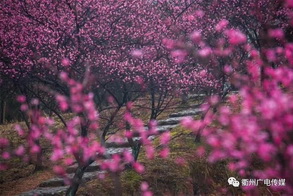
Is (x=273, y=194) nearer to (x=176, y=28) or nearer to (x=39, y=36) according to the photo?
(x=176, y=28)

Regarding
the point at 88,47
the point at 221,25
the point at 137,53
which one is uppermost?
the point at 221,25

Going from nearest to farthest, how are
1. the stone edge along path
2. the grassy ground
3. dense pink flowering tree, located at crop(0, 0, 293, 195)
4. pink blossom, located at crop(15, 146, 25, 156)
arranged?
dense pink flowering tree, located at crop(0, 0, 293, 195) → the stone edge along path → the grassy ground → pink blossom, located at crop(15, 146, 25, 156)

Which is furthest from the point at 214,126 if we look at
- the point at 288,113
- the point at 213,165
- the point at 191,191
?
the point at 288,113

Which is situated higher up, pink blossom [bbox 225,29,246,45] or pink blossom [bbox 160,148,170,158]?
pink blossom [bbox 225,29,246,45]

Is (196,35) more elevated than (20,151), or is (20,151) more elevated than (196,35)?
(196,35)

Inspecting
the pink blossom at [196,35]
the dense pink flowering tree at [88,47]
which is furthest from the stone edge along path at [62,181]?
the pink blossom at [196,35]

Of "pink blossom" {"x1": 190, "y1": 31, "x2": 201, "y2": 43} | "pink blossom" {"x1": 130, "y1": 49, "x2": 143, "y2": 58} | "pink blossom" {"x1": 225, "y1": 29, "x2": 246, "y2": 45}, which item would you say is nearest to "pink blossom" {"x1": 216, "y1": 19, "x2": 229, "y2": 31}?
"pink blossom" {"x1": 190, "y1": 31, "x2": 201, "y2": 43}

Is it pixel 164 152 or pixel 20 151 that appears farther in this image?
pixel 20 151

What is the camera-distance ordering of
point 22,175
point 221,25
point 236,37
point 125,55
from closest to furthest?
1. point 236,37
2. point 125,55
3. point 221,25
4. point 22,175

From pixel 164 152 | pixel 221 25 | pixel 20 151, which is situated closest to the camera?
pixel 164 152

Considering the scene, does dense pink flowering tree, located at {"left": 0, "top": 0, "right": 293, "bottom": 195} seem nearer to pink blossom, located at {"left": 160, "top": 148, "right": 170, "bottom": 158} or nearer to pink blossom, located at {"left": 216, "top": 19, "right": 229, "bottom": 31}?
pink blossom, located at {"left": 216, "top": 19, "right": 229, "bottom": 31}

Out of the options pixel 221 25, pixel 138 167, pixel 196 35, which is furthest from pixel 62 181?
pixel 221 25

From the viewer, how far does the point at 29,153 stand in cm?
1675

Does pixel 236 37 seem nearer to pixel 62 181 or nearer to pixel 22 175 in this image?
pixel 62 181
